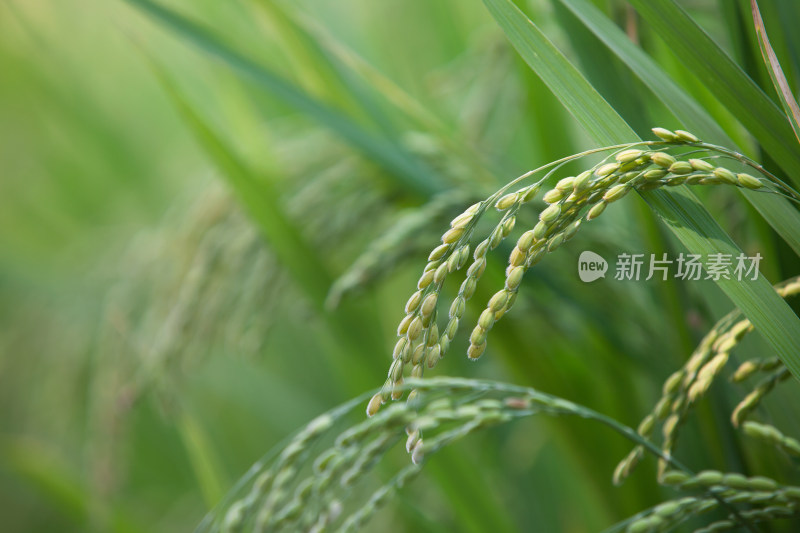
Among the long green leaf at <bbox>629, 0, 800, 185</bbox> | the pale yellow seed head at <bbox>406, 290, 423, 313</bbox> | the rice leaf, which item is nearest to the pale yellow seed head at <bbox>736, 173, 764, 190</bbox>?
the long green leaf at <bbox>629, 0, 800, 185</bbox>

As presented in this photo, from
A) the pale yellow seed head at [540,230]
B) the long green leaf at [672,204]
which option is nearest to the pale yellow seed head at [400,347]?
the pale yellow seed head at [540,230]

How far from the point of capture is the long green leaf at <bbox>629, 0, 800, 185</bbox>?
453mm

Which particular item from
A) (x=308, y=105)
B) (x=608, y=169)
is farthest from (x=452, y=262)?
(x=308, y=105)

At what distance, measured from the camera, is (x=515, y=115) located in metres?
1.22

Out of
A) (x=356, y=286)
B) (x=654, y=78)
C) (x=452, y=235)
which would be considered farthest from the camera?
(x=356, y=286)

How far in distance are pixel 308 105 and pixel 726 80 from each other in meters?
0.45

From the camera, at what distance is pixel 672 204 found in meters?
0.44

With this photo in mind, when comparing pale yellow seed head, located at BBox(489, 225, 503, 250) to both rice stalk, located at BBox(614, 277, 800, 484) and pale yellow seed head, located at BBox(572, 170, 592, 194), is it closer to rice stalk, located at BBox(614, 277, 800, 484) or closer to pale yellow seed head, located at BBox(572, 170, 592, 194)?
pale yellow seed head, located at BBox(572, 170, 592, 194)

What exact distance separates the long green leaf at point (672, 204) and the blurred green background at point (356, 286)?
122 mm

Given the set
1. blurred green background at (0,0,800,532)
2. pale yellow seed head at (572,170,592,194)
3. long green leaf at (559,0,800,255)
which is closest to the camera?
pale yellow seed head at (572,170,592,194)

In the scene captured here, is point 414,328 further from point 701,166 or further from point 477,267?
point 701,166

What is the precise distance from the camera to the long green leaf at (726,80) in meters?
0.45

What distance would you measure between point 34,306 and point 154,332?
52 cm

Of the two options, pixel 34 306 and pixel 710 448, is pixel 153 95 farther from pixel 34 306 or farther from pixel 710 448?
pixel 710 448
